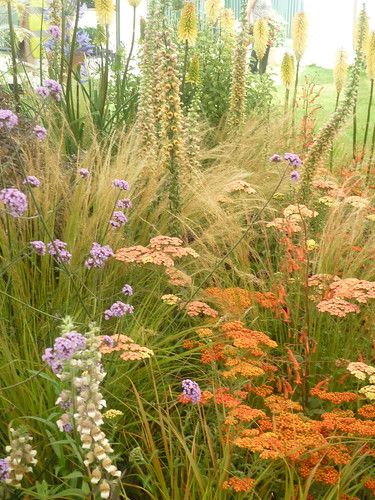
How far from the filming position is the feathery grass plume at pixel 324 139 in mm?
3844

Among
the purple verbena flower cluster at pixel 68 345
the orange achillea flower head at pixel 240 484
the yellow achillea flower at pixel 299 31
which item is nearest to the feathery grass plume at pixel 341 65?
the yellow achillea flower at pixel 299 31

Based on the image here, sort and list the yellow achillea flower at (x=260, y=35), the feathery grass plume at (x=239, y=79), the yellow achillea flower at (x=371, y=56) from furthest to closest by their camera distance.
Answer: the yellow achillea flower at (x=260, y=35) < the yellow achillea flower at (x=371, y=56) < the feathery grass plume at (x=239, y=79)

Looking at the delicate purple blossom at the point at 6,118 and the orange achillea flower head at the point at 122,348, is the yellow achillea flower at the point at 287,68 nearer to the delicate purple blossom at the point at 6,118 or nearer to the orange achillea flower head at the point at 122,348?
the delicate purple blossom at the point at 6,118

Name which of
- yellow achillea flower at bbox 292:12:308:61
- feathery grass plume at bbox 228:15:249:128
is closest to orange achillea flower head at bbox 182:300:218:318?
feathery grass plume at bbox 228:15:249:128

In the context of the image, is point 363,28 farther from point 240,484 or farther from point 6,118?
point 240,484

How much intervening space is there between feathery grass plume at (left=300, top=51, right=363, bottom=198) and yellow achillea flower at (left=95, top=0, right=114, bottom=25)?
1749 millimetres

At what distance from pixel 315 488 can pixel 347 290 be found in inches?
29.2

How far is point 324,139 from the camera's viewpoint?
3.88 meters

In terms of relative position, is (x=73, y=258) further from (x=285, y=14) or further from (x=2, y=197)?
(x=285, y=14)

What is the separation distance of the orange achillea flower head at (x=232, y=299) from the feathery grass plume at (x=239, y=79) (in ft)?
6.41

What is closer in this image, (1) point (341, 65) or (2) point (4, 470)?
(2) point (4, 470)

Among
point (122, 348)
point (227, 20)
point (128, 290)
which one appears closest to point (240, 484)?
point (122, 348)

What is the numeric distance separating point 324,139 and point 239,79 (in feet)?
3.71

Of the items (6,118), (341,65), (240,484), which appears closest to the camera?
(240,484)
